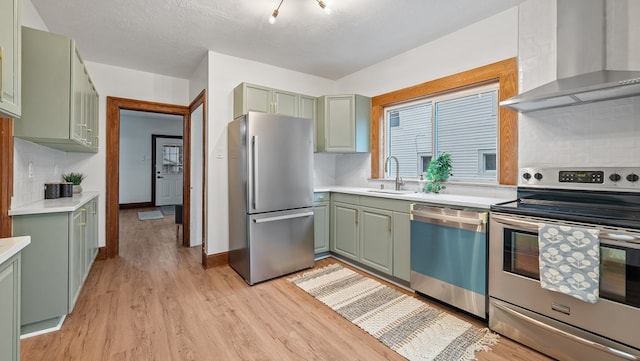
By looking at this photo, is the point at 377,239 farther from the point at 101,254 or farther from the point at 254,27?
the point at 101,254

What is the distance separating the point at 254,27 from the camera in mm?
2717

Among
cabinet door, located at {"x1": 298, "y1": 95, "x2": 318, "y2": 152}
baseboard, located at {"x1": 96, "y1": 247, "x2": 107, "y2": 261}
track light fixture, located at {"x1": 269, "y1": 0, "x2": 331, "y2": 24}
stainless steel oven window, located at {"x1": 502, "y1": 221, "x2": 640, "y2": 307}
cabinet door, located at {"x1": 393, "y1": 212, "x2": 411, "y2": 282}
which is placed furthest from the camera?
cabinet door, located at {"x1": 298, "y1": 95, "x2": 318, "y2": 152}

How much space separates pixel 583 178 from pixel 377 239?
1673 mm

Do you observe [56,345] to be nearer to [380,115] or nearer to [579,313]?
[579,313]

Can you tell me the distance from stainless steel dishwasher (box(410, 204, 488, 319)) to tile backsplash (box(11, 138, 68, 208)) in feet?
9.99

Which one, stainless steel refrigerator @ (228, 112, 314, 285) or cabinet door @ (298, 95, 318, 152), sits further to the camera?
cabinet door @ (298, 95, 318, 152)

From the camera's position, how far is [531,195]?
87.4 inches

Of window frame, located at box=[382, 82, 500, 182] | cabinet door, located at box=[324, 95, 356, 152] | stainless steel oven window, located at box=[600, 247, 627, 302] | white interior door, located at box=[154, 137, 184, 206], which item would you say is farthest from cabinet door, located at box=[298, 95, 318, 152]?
white interior door, located at box=[154, 137, 184, 206]

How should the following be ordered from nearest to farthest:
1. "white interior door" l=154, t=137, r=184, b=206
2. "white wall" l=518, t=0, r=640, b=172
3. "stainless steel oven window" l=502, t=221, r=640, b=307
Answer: "stainless steel oven window" l=502, t=221, r=640, b=307, "white wall" l=518, t=0, r=640, b=172, "white interior door" l=154, t=137, r=184, b=206

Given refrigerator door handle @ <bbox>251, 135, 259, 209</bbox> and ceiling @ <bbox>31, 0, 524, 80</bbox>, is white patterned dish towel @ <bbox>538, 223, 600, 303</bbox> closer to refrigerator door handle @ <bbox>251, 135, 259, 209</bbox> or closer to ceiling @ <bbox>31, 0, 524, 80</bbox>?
ceiling @ <bbox>31, 0, 524, 80</bbox>

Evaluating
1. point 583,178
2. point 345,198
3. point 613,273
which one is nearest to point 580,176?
point 583,178

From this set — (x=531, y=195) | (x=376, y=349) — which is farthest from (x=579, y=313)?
(x=376, y=349)

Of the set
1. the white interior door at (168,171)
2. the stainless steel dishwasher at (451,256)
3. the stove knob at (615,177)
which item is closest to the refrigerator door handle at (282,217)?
the stainless steel dishwasher at (451,256)

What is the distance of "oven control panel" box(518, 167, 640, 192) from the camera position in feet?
5.90
